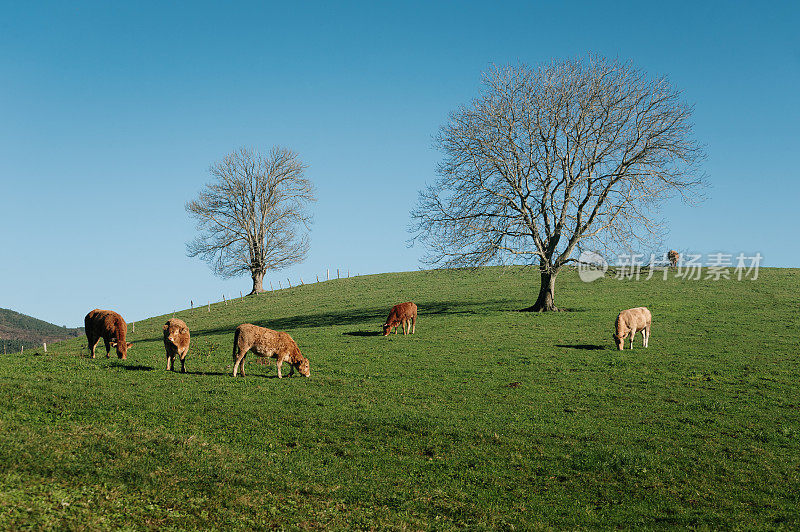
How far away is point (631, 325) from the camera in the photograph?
90.8 ft

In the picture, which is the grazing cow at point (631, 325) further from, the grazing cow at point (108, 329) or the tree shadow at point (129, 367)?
the grazing cow at point (108, 329)

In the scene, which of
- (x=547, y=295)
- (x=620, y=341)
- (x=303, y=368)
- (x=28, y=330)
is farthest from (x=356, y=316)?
(x=28, y=330)

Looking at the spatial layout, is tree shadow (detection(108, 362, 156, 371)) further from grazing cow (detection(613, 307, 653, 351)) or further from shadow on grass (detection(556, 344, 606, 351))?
grazing cow (detection(613, 307, 653, 351))

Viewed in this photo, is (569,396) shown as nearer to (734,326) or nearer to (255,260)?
(734,326)

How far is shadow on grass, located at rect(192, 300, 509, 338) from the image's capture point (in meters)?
40.1

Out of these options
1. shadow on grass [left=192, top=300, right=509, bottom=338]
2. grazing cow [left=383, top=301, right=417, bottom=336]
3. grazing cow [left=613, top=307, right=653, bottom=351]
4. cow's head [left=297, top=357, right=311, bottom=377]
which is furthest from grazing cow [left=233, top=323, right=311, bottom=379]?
shadow on grass [left=192, top=300, right=509, bottom=338]

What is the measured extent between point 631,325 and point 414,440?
17.8 metres

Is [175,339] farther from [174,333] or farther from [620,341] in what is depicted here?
[620,341]

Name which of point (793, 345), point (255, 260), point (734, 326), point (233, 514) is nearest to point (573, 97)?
point (734, 326)

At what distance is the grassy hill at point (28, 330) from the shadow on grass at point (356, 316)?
15110cm

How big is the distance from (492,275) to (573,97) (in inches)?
1127

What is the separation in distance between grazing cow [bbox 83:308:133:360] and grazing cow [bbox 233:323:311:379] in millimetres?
5460

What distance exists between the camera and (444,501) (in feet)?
36.4

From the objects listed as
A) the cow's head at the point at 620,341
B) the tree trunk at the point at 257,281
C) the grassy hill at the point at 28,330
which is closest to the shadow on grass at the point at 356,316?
the cow's head at the point at 620,341
